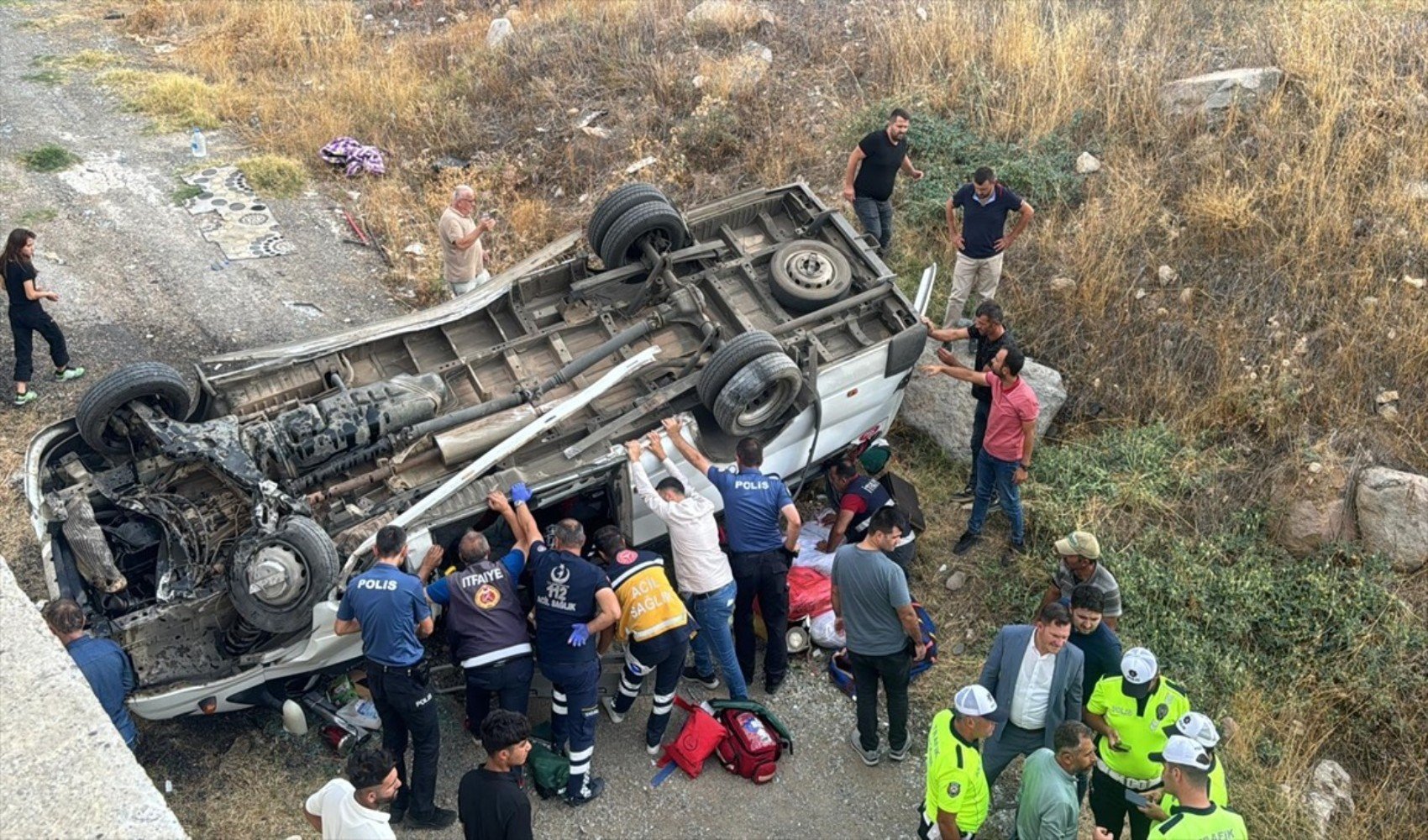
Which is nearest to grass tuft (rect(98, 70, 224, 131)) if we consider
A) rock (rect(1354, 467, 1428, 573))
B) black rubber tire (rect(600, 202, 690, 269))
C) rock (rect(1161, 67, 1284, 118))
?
black rubber tire (rect(600, 202, 690, 269))

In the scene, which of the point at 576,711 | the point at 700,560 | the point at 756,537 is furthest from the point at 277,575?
the point at 756,537

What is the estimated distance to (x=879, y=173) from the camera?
838cm

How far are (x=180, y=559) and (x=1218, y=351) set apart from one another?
6.39 metres

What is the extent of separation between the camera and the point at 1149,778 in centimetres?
495

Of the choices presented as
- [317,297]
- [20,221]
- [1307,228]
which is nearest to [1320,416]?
[1307,228]

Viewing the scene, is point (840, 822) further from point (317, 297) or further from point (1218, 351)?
point (317, 297)

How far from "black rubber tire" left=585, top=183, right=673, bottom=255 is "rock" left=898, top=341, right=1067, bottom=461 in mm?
2130

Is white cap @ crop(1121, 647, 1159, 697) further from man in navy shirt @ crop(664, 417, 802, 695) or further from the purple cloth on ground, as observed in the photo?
the purple cloth on ground

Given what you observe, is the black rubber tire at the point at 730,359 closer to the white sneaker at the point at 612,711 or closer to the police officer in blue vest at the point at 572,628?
the police officer in blue vest at the point at 572,628

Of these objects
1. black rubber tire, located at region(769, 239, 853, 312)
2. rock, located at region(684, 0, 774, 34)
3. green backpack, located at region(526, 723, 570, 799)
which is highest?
black rubber tire, located at region(769, 239, 853, 312)

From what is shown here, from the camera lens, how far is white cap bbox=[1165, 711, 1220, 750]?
178 inches

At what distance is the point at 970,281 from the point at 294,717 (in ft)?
16.7

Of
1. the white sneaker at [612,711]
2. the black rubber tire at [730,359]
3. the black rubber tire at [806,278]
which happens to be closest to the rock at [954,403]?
the black rubber tire at [806,278]

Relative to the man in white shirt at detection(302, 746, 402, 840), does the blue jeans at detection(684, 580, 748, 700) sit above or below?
below
